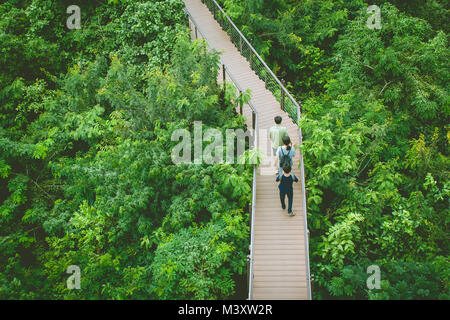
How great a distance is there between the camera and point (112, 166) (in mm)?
10789

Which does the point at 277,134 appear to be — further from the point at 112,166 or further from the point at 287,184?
the point at 112,166

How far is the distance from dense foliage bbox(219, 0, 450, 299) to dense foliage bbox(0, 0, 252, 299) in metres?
2.45

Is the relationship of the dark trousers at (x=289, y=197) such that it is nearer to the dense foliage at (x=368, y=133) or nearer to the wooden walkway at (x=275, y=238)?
the wooden walkway at (x=275, y=238)

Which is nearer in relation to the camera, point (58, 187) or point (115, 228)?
point (115, 228)

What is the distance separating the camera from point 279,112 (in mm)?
11289

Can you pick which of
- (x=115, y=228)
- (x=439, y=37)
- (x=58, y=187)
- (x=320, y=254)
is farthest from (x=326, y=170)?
(x=58, y=187)

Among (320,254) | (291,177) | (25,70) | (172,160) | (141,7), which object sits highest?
(141,7)

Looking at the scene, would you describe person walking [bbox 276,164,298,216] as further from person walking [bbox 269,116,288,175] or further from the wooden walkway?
person walking [bbox 269,116,288,175]

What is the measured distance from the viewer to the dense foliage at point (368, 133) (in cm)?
848

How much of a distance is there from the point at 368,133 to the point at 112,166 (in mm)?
8391

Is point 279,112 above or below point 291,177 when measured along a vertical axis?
above
